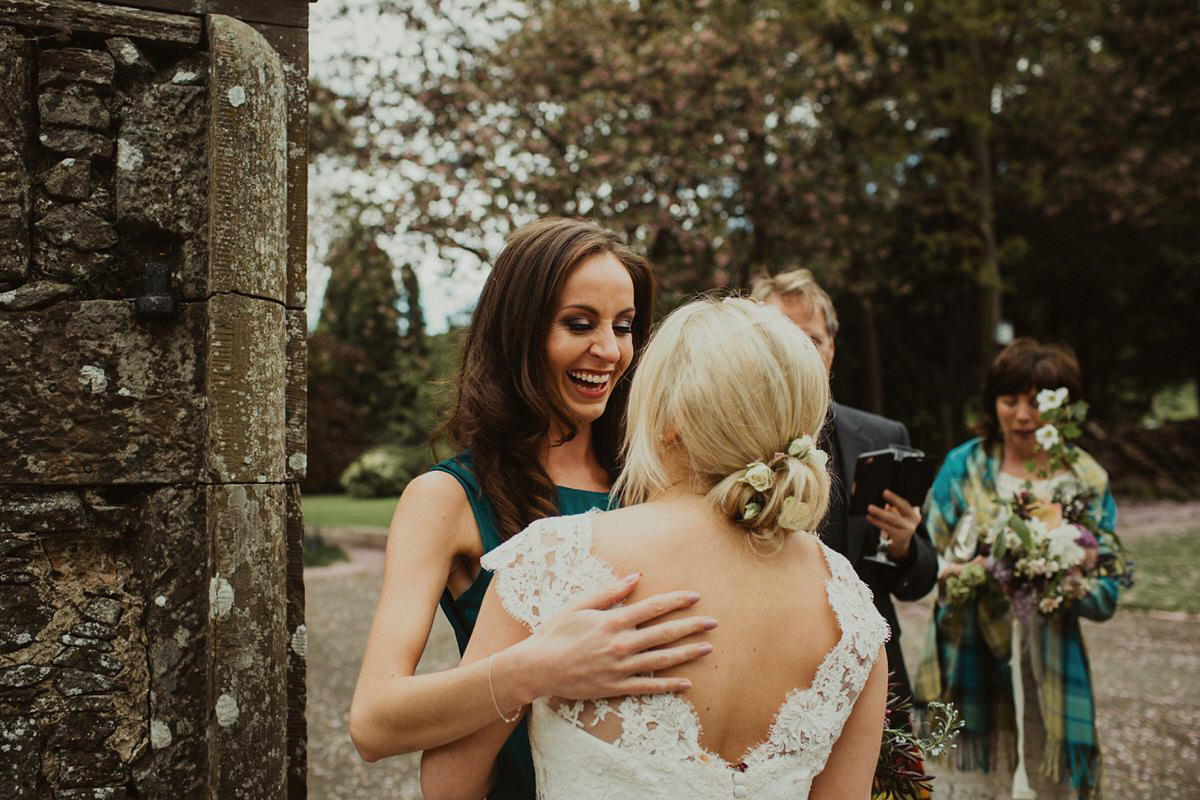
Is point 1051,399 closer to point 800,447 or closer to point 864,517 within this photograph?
point 864,517

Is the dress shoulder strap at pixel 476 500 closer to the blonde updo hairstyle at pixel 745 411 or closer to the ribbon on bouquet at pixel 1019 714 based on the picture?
the blonde updo hairstyle at pixel 745 411

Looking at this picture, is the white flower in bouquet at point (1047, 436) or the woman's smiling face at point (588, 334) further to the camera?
the white flower in bouquet at point (1047, 436)

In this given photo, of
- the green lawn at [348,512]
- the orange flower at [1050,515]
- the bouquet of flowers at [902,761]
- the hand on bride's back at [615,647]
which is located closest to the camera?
the hand on bride's back at [615,647]

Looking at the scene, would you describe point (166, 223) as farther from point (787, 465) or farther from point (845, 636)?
point (845, 636)

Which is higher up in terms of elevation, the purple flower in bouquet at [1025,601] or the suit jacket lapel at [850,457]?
the suit jacket lapel at [850,457]

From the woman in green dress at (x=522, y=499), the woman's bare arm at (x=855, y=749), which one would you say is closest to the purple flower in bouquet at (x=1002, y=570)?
the woman in green dress at (x=522, y=499)

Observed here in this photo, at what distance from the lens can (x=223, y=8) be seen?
8.66 feet

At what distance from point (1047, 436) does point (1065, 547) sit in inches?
19.2

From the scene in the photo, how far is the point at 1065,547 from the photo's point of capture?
14.0 feet

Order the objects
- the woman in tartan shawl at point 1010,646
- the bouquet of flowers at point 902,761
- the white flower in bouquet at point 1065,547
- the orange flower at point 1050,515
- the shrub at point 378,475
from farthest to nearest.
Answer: the shrub at point 378,475 → the orange flower at point 1050,515 → the woman in tartan shawl at point 1010,646 → the white flower in bouquet at point 1065,547 → the bouquet of flowers at point 902,761

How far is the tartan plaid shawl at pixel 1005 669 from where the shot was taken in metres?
4.35

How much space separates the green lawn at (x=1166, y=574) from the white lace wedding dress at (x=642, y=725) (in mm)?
9369

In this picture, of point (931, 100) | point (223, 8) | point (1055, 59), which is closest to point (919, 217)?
point (931, 100)

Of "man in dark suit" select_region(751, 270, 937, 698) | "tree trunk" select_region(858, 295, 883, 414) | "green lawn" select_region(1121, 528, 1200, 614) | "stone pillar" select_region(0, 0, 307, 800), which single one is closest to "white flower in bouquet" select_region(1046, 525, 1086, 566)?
"man in dark suit" select_region(751, 270, 937, 698)
